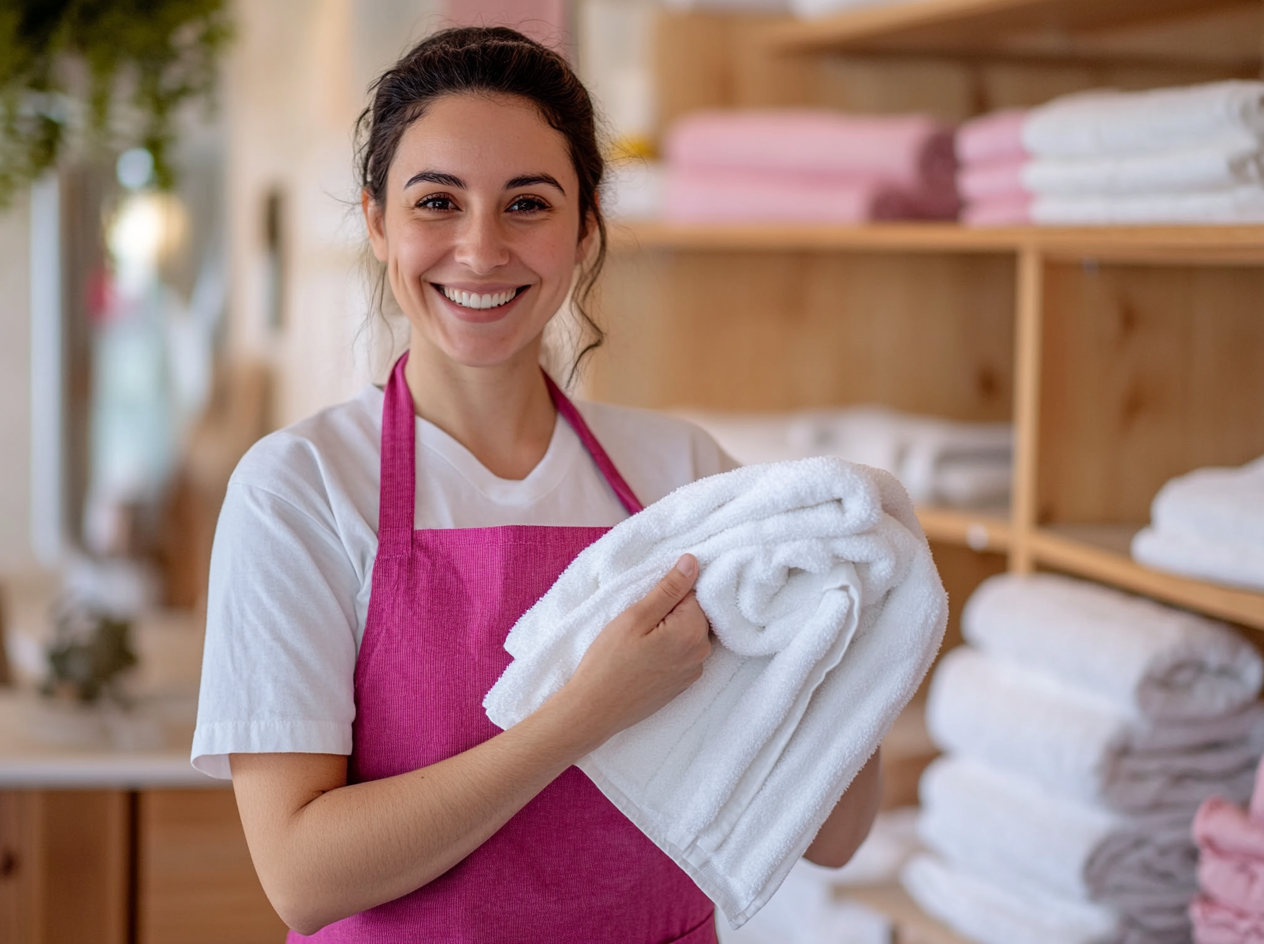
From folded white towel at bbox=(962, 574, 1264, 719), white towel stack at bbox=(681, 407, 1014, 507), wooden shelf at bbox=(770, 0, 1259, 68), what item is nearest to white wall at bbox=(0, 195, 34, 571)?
white towel stack at bbox=(681, 407, 1014, 507)

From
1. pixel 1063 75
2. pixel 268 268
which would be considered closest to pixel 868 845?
pixel 1063 75

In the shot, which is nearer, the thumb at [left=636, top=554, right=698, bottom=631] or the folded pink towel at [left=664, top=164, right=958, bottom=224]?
the thumb at [left=636, top=554, right=698, bottom=631]

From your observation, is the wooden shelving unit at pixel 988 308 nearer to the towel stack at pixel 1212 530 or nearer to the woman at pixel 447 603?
the towel stack at pixel 1212 530

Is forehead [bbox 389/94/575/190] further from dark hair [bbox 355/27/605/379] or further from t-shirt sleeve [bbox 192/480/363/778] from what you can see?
t-shirt sleeve [bbox 192/480/363/778]

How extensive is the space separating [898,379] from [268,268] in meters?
1.72

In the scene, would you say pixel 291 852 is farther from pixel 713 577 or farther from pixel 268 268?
pixel 268 268

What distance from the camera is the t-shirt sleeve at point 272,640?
36.8 inches

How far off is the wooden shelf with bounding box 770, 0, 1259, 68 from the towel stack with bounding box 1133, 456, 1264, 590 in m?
0.57

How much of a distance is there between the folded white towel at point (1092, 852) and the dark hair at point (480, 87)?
0.71 meters

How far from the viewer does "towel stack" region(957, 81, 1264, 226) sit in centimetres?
119

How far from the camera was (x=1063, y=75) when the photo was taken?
1.94 meters

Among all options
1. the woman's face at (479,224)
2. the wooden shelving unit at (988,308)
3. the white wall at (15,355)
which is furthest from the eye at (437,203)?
the white wall at (15,355)

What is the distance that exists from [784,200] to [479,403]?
0.81m

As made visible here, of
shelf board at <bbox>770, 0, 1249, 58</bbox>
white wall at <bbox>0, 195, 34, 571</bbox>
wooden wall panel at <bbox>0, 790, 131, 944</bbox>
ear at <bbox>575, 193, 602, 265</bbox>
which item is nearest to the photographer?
ear at <bbox>575, 193, 602, 265</bbox>
